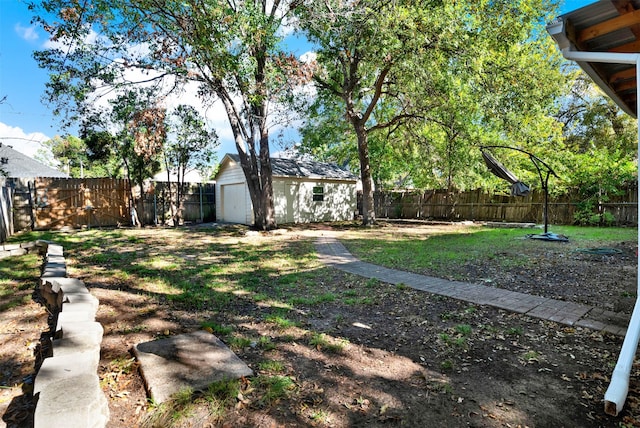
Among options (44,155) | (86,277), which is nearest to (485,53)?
(86,277)

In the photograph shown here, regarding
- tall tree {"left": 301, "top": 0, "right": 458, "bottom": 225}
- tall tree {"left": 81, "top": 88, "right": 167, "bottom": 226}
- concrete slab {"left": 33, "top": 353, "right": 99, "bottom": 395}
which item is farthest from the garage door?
concrete slab {"left": 33, "top": 353, "right": 99, "bottom": 395}

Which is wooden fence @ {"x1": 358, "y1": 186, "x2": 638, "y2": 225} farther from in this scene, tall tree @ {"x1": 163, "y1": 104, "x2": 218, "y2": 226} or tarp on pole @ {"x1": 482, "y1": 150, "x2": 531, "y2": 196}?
tall tree @ {"x1": 163, "y1": 104, "x2": 218, "y2": 226}

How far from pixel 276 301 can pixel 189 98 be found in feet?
31.7

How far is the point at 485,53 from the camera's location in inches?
367

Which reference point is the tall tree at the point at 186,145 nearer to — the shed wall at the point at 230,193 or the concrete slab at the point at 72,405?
the shed wall at the point at 230,193

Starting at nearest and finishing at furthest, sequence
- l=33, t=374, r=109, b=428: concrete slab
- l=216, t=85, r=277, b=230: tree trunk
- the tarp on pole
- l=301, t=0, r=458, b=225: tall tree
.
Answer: l=33, t=374, r=109, b=428: concrete slab < l=301, t=0, r=458, b=225: tall tree < the tarp on pole < l=216, t=85, r=277, b=230: tree trunk

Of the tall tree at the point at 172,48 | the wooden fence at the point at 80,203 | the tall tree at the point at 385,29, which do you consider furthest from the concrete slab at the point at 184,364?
the wooden fence at the point at 80,203

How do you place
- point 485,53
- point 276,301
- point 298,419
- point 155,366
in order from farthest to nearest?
point 485,53, point 276,301, point 155,366, point 298,419

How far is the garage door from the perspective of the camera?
14.8 metres

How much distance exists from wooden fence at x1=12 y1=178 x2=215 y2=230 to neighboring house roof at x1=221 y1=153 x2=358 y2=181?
13.0ft

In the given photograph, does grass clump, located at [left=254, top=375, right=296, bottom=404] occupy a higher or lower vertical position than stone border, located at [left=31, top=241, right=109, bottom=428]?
lower

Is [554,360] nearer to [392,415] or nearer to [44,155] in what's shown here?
[392,415]

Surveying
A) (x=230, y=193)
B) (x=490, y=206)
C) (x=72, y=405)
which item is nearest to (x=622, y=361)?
(x=72, y=405)

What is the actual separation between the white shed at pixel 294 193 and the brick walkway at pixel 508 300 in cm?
933
